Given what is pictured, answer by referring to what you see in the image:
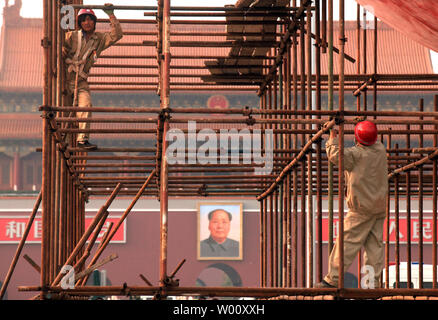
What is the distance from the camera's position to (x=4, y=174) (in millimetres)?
43312

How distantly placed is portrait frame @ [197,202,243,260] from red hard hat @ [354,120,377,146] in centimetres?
2694

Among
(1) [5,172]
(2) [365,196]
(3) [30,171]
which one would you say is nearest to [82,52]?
(2) [365,196]

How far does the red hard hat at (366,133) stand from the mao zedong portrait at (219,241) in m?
27.0

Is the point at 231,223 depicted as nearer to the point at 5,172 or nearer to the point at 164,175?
the point at 5,172

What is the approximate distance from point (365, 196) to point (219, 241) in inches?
1066

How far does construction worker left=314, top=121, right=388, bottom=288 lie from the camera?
11.0 metres

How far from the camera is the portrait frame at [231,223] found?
3784 cm

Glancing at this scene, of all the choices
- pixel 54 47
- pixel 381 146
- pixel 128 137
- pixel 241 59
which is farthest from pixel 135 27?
pixel 381 146

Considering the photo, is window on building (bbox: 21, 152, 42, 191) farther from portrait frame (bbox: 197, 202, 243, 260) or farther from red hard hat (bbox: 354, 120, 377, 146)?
red hard hat (bbox: 354, 120, 377, 146)

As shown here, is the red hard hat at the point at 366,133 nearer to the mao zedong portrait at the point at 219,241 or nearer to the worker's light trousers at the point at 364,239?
the worker's light trousers at the point at 364,239

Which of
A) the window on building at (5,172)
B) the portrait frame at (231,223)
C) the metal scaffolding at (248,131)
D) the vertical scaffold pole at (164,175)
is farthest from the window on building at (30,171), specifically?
the vertical scaffold pole at (164,175)

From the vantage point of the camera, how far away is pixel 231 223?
38.0 metres

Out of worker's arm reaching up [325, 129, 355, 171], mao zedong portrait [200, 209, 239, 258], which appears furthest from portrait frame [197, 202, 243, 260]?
worker's arm reaching up [325, 129, 355, 171]

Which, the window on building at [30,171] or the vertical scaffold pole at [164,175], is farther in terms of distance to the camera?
the window on building at [30,171]
